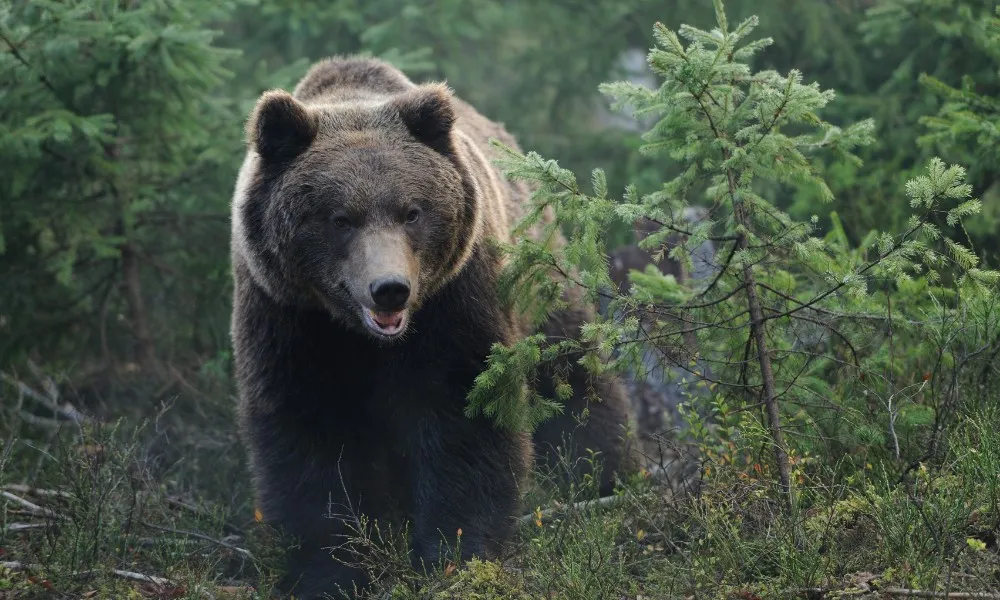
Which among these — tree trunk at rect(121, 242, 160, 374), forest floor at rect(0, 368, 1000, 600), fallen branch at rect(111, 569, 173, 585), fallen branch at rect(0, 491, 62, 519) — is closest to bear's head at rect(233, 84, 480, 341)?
forest floor at rect(0, 368, 1000, 600)

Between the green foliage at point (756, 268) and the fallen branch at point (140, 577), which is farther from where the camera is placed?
the fallen branch at point (140, 577)

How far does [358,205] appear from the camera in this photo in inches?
196

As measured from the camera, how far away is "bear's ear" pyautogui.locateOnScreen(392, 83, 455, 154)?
5.34 m

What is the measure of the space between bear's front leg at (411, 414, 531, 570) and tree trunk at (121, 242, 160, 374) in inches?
146

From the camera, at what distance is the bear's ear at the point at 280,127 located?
200 inches

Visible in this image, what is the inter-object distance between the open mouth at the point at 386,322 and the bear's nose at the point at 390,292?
93mm

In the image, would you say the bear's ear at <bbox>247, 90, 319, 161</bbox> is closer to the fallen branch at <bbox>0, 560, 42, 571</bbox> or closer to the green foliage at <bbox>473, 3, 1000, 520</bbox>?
the green foliage at <bbox>473, 3, 1000, 520</bbox>

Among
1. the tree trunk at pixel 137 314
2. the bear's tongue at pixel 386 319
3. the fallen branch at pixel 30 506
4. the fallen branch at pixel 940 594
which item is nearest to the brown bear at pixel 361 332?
the bear's tongue at pixel 386 319

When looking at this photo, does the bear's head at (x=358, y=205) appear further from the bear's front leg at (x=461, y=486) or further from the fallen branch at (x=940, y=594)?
the fallen branch at (x=940, y=594)

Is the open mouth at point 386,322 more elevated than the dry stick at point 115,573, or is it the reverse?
the open mouth at point 386,322

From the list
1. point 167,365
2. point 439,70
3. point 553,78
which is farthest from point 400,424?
point 553,78

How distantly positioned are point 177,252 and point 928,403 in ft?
18.5

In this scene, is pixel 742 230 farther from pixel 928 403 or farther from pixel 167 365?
pixel 167 365

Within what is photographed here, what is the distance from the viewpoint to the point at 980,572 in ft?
12.8
